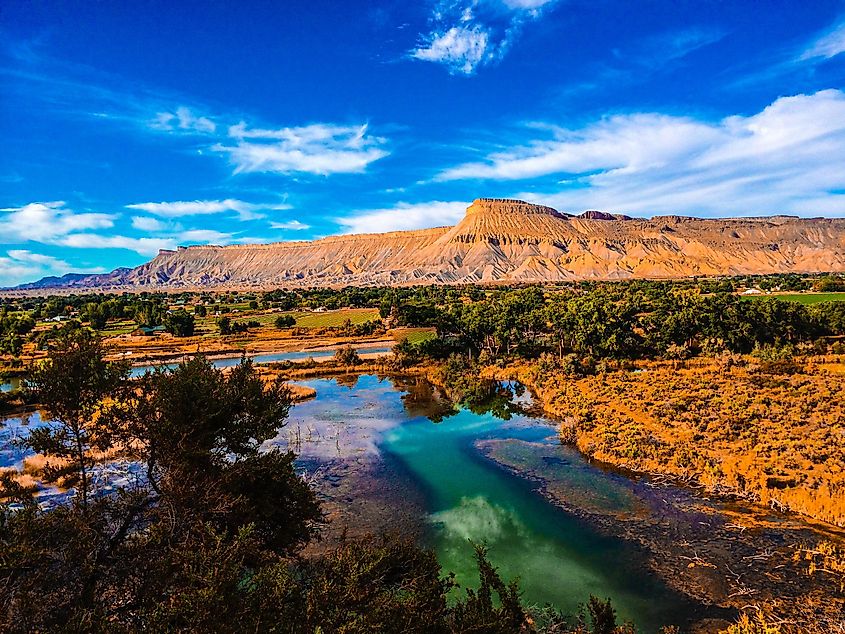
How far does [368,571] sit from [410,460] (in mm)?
21996

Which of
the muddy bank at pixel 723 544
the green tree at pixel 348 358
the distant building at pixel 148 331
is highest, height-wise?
the distant building at pixel 148 331

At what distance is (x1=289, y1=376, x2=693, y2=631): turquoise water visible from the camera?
18.0m

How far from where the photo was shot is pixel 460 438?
121ft

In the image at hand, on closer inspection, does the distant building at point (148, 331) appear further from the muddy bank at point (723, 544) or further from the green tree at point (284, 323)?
the muddy bank at point (723, 544)

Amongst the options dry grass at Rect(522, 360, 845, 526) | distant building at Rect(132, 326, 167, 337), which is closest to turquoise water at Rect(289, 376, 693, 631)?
dry grass at Rect(522, 360, 845, 526)

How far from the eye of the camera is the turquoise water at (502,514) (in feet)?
59.2

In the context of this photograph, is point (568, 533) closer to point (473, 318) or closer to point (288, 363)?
point (473, 318)

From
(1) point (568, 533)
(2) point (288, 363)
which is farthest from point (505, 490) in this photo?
(2) point (288, 363)

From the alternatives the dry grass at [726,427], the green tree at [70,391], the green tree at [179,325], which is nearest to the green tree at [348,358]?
the dry grass at [726,427]

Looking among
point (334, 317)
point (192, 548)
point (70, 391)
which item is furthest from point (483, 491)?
point (334, 317)

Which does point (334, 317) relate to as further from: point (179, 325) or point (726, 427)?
point (726, 427)

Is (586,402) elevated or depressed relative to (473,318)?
depressed

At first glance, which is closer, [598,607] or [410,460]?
[598,607]

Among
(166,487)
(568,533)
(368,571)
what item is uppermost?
(166,487)
